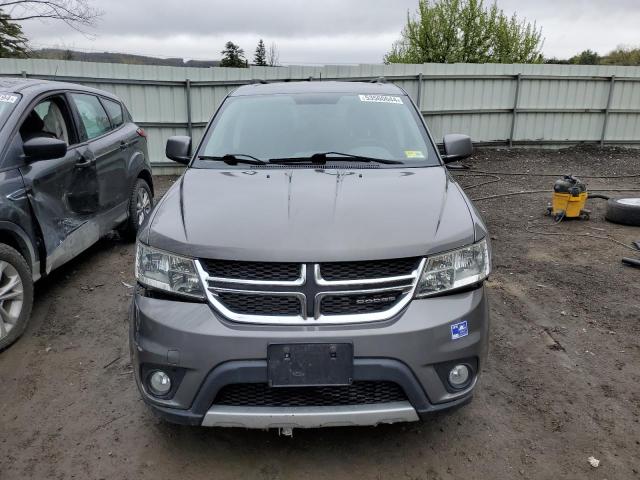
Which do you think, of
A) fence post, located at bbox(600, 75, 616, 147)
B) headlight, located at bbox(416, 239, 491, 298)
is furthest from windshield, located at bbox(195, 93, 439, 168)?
fence post, located at bbox(600, 75, 616, 147)

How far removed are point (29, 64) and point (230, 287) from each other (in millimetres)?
10090

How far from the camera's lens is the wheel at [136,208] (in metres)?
5.51

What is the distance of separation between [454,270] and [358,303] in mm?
457

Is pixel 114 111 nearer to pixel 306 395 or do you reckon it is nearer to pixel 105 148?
pixel 105 148

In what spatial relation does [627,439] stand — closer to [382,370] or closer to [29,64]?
[382,370]

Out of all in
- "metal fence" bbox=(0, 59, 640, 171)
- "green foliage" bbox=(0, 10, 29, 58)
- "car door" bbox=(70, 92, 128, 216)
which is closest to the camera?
"car door" bbox=(70, 92, 128, 216)

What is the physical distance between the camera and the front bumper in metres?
2.03

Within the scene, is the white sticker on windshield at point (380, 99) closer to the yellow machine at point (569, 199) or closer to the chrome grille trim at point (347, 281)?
the chrome grille trim at point (347, 281)

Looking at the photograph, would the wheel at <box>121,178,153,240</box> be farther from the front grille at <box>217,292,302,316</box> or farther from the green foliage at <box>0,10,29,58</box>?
the green foliage at <box>0,10,29,58</box>

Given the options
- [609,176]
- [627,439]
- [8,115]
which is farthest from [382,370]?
[609,176]

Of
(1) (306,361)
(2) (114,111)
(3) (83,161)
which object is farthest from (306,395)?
(2) (114,111)

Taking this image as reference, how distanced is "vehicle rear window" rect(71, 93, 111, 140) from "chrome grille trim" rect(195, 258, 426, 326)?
3.31 meters

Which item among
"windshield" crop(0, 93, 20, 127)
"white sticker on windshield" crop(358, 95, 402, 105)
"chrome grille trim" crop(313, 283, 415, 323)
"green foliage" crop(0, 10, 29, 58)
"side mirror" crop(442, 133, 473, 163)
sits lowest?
"chrome grille trim" crop(313, 283, 415, 323)

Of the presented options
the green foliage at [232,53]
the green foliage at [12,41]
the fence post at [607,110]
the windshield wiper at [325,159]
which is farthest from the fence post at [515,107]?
the green foliage at [232,53]
